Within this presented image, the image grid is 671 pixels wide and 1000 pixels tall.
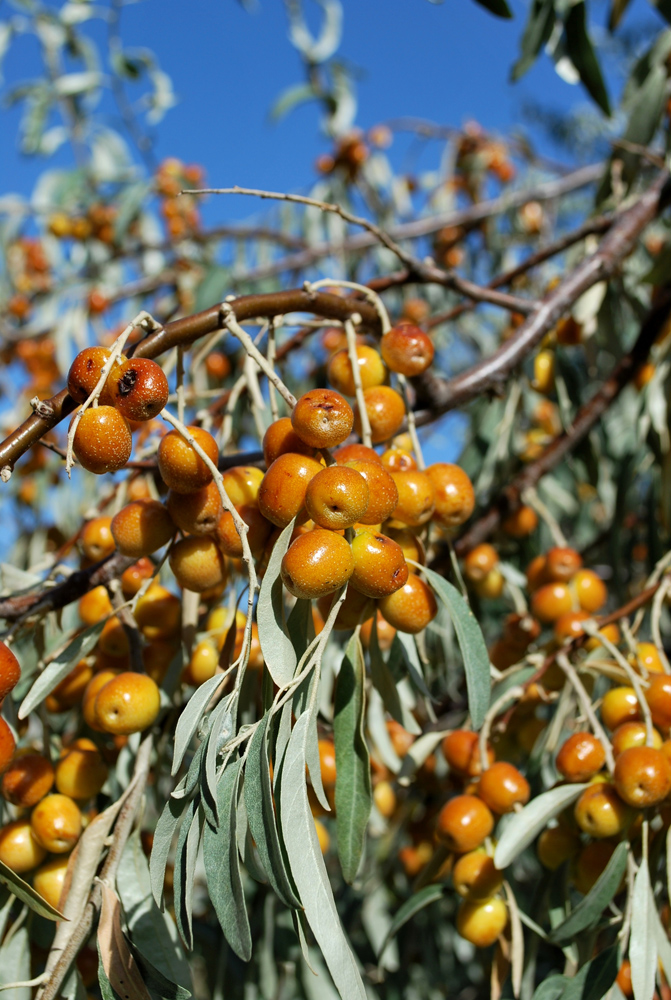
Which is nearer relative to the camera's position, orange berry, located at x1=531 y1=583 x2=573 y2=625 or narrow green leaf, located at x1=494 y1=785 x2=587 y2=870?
narrow green leaf, located at x1=494 y1=785 x2=587 y2=870

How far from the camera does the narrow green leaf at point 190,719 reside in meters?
A: 0.64

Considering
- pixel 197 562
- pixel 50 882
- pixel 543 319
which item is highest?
pixel 543 319

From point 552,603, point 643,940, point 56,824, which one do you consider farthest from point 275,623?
point 552,603

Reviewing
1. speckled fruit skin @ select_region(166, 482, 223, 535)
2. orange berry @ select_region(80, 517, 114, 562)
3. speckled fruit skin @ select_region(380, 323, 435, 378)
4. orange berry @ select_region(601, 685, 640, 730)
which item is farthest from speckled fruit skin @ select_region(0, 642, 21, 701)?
orange berry @ select_region(601, 685, 640, 730)

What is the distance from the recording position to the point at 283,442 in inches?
30.0

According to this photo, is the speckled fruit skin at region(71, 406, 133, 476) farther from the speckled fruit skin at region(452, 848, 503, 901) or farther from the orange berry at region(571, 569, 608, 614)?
the orange berry at region(571, 569, 608, 614)

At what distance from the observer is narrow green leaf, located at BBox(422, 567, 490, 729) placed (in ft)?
2.72

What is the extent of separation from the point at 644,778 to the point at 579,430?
34.1 inches

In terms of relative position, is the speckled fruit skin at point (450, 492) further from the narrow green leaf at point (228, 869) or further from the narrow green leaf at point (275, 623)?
the narrow green leaf at point (228, 869)

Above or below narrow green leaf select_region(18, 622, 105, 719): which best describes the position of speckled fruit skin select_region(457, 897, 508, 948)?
below

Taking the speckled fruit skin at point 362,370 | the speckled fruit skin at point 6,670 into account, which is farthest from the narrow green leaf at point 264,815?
the speckled fruit skin at point 362,370

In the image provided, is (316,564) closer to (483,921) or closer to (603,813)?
(603,813)

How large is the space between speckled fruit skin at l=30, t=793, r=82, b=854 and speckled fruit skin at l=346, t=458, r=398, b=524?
55 centimetres

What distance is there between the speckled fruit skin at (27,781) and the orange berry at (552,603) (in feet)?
2.96
